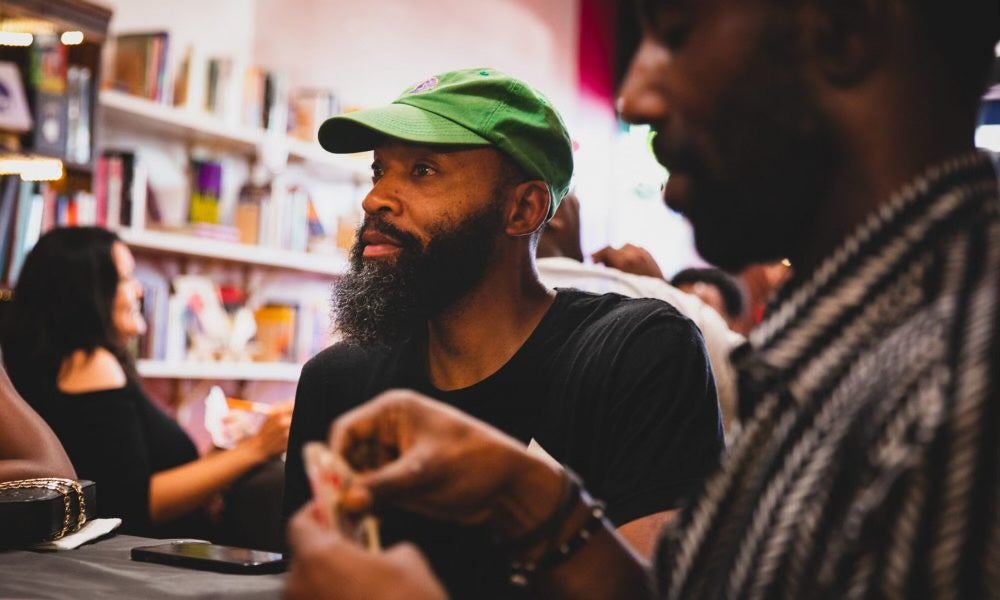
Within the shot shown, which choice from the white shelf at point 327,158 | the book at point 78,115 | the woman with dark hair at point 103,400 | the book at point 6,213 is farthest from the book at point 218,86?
the woman with dark hair at point 103,400

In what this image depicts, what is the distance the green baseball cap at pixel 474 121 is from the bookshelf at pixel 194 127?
2.35 meters

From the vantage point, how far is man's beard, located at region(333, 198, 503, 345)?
159 centimetres

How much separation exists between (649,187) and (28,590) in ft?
21.1

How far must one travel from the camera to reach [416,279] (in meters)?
1.60

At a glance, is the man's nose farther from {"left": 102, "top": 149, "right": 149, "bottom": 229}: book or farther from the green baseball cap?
{"left": 102, "top": 149, "right": 149, "bottom": 229}: book

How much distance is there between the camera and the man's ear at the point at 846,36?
0.63 meters

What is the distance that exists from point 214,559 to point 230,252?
311cm

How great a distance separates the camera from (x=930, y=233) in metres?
0.60

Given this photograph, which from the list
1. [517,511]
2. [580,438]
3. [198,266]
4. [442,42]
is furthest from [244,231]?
[517,511]

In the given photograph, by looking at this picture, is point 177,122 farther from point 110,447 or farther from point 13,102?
point 110,447

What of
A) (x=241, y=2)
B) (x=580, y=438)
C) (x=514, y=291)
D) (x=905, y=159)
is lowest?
(x=580, y=438)

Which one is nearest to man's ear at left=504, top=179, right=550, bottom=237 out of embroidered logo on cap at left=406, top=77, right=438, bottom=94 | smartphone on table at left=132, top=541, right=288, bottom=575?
embroidered logo on cap at left=406, top=77, right=438, bottom=94

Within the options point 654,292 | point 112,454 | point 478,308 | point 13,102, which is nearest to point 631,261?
point 654,292

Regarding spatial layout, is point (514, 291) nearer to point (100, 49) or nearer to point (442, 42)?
point (100, 49)
